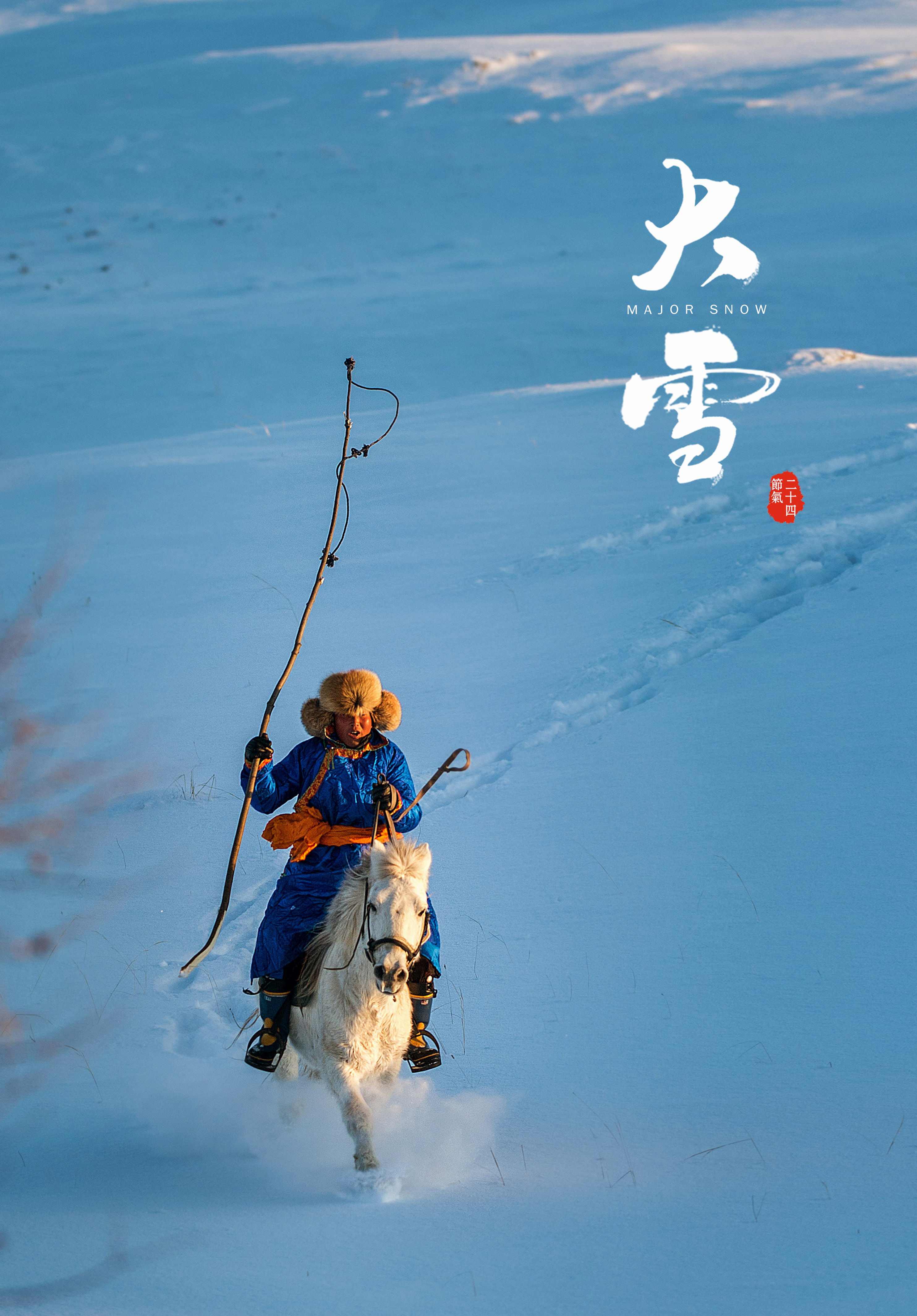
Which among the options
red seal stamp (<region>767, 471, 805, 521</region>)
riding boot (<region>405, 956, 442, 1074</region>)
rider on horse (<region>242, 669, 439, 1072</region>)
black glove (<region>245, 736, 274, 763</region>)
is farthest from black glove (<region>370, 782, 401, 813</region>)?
red seal stamp (<region>767, 471, 805, 521</region>)

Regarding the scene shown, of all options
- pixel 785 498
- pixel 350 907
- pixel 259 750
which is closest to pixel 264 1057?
pixel 350 907

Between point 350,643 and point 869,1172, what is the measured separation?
656cm

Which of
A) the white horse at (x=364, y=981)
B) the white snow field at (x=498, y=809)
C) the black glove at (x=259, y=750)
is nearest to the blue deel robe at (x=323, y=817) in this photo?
the white horse at (x=364, y=981)

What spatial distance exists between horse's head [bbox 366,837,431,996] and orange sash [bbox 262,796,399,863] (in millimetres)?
571

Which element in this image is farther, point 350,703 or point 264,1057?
point 264,1057

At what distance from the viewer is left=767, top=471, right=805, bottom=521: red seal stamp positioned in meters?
11.4

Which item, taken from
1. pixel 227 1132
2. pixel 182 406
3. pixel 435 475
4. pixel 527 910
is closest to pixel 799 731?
pixel 527 910

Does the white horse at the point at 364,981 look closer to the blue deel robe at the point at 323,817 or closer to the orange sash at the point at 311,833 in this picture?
the blue deel robe at the point at 323,817

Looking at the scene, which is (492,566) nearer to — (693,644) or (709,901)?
(693,644)

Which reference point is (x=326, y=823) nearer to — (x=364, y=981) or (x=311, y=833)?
(x=311, y=833)

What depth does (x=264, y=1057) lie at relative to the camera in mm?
5008

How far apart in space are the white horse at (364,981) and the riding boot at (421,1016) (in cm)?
6

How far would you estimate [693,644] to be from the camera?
9.22 m

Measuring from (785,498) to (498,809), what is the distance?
5999 mm
